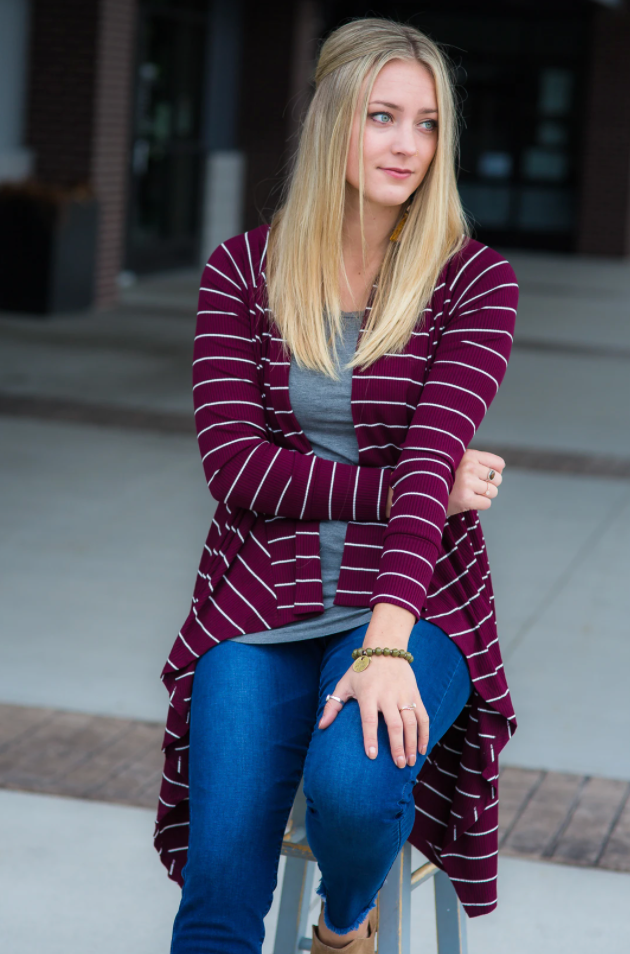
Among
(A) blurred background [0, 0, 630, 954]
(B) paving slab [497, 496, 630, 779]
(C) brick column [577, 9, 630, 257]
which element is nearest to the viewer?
(A) blurred background [0, 0, 630, 954]

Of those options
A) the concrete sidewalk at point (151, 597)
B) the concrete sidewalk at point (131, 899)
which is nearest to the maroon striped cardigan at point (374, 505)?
the concrete sidewalk at point (131, 899)

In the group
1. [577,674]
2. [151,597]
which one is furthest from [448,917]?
[151,597]

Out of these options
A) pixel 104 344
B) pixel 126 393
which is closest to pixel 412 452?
pixel 126 393

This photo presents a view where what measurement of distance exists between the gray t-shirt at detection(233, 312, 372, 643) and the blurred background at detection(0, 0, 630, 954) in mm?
709

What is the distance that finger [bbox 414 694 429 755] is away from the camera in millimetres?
1879

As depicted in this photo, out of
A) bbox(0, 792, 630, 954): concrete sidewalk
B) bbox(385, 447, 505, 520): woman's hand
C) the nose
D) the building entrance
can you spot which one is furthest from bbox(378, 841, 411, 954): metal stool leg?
the building entrance

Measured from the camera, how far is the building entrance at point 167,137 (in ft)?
44.2

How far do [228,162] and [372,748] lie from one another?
14.4 meters

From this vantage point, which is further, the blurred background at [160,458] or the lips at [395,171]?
the blurred background at [160,458]

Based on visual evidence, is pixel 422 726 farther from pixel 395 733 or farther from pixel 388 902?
pixel 388 902

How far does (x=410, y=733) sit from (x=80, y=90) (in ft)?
33.3

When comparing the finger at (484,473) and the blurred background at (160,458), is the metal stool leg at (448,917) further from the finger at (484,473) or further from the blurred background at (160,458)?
the finger at (484,473)

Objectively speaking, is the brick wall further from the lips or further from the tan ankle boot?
the tan ankle boot

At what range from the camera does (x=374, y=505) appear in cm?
210
